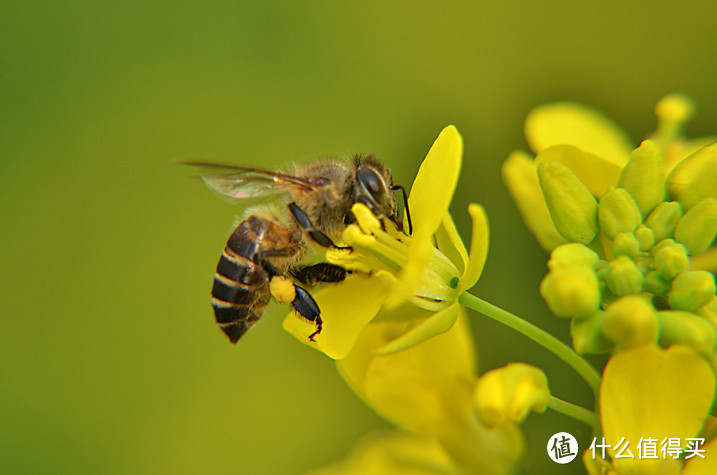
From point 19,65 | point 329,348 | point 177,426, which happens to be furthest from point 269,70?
point 329,348

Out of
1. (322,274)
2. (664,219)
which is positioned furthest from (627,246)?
(322,274)

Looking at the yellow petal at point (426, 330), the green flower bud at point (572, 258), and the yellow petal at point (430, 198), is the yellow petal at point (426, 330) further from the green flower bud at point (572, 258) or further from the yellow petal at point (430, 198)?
the green flower bud at point (572, 258)

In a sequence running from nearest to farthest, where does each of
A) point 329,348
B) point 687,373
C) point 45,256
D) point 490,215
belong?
point 687,373
point 329,348
point 490,215
point 45,256

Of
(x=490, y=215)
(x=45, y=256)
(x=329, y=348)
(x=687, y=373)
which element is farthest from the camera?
(x=45, y=256)

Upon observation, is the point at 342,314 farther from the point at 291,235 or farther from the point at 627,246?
A: the point at 627,246

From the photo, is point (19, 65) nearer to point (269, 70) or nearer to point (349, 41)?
point (269, 70)

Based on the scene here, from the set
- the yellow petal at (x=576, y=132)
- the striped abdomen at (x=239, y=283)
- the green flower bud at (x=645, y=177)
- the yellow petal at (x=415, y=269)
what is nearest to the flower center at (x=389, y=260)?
the yellow petal at (x=415, y=269)

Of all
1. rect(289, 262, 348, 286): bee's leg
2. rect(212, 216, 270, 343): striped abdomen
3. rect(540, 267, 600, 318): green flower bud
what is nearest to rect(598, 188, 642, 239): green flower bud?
rect(540, 267, 600, 318): green flower bud

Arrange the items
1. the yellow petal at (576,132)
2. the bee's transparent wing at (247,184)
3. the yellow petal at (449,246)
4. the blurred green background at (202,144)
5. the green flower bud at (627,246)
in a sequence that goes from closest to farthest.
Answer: the green flower bud at (627,246)
the yellow petal at (449,246)
the bee's transparent wing at (247,184)
the yellow petal at (576,132)
the blurred green background at (202,144)
